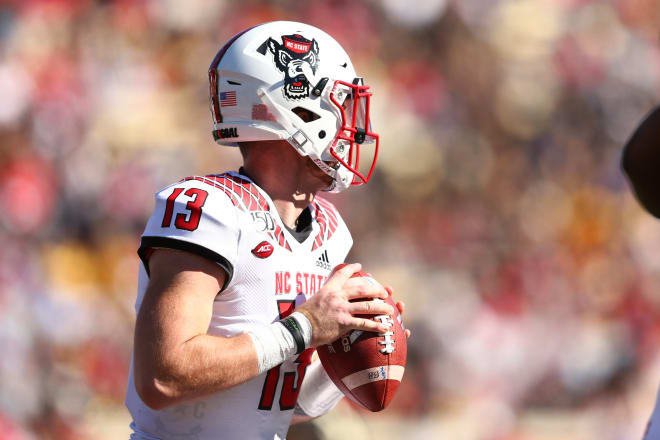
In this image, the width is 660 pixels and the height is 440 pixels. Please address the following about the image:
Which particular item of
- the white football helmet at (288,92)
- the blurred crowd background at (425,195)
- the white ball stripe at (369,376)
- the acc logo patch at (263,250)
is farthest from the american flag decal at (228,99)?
the blurred crowd background at (425,195)

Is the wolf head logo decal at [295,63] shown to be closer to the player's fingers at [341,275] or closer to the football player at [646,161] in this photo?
the player's fingers at [341,275]

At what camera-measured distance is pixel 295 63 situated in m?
2.18

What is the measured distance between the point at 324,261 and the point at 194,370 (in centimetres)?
56

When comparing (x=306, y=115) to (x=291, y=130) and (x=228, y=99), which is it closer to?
(x=291, y=130)

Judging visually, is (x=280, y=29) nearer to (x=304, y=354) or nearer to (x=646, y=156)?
(x=304, y=354)

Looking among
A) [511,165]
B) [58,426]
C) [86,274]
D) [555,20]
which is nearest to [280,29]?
[86,274]

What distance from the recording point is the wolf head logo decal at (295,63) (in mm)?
2178

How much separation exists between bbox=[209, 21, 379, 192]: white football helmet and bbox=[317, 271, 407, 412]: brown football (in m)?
0.40

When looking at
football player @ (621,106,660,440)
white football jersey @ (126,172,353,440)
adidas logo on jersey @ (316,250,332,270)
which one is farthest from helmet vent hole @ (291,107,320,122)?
football player @ (621,106,660,440)

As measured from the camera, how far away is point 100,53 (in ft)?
14.8

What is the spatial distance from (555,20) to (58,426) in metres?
3.96

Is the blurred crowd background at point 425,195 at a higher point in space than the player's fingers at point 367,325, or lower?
lower

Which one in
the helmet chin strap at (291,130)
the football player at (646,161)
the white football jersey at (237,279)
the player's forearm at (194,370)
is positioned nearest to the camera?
the football player at (646,161)

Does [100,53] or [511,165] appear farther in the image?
[511,165]
